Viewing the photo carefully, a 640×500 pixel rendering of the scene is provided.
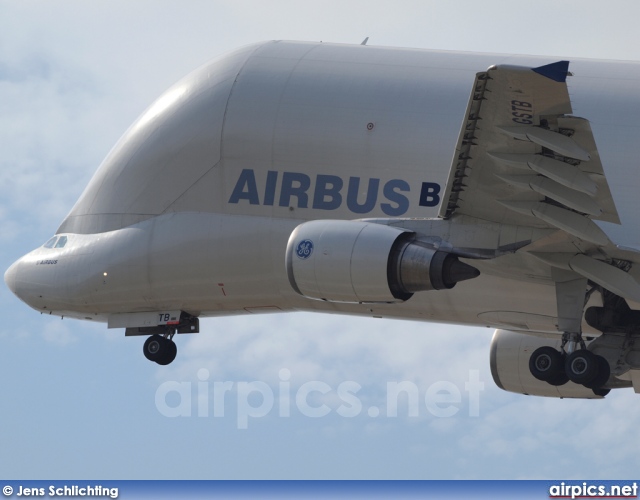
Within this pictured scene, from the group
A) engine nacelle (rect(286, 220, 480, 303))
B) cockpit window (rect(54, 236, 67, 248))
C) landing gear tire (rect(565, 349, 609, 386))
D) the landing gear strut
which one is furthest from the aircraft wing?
cockpit window (rect(54, 236, 67, 248))

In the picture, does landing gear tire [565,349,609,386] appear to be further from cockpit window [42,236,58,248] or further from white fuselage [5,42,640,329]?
cockpit window [42,236,58,248]

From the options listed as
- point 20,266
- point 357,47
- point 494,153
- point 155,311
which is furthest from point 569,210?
point 20,266

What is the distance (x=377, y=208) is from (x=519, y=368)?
739cm

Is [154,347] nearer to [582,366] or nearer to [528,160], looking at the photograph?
[582,366]

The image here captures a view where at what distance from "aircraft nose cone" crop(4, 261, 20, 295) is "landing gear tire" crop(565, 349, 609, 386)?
1317 cm

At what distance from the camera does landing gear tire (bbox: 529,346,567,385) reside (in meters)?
28.3

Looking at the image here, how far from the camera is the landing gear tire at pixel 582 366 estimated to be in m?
27.9

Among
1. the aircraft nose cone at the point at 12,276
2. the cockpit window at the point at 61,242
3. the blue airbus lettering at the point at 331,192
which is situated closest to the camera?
the blue airbus lettering at the point at 331,192

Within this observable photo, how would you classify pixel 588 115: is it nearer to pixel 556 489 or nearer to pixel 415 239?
pixel 415 239

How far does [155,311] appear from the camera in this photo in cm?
3281

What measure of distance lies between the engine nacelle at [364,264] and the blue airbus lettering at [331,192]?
2385 millimetres

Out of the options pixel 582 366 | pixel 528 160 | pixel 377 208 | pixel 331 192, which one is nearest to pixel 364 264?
pixel 377 208

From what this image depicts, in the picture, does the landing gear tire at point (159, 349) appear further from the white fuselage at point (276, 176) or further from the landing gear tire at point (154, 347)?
the white fuselage at point (276, 176)

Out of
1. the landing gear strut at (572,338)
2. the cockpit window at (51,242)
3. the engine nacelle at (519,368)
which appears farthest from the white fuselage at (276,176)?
the engine nacelle at (519,368)
